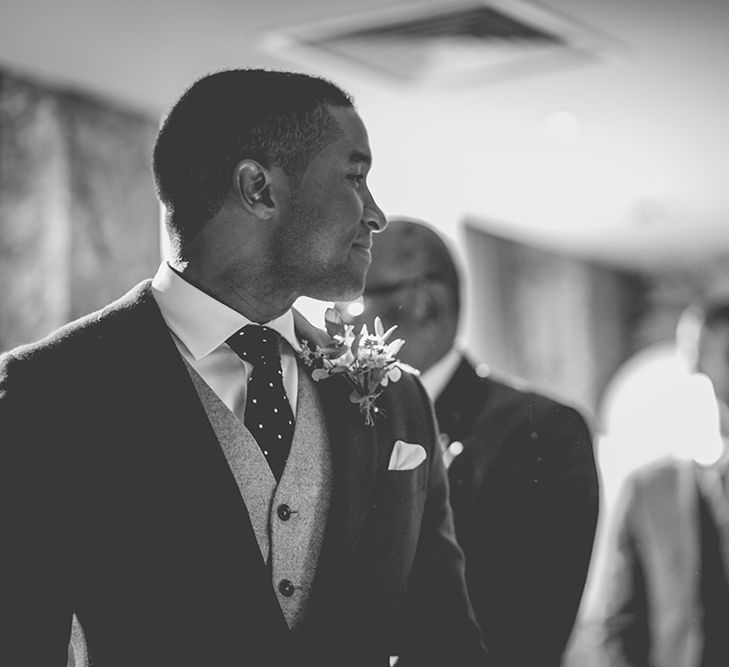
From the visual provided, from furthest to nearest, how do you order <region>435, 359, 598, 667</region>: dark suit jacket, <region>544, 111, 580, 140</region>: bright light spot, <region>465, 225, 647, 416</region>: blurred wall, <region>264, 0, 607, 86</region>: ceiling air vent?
<region>465, 225, 647, 416</region>: blurred wall, <region>544, 111, 580, 140</region>: bright light spot, <region>264, 0, 607, 86</region>: ceiling air vent, <region>435, 359, 598, 667</region>: dark suit jacket

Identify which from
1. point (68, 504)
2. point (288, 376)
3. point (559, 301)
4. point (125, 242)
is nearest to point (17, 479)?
point (68, 504)

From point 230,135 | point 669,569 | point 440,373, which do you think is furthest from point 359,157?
point 669,569

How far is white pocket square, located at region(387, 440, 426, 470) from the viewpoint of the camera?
1.16 metres

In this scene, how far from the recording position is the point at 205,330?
1.11 metres

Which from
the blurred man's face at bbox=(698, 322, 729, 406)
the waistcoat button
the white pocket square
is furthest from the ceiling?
the blurred man's face at bbox=(698, 322, 729, 406)

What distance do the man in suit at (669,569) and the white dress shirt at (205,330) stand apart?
4.31 ft

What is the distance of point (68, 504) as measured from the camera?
1003mm

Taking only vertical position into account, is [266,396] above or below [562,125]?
below

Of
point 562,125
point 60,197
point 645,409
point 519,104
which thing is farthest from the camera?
point 645,409

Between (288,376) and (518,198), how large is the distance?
3283mm

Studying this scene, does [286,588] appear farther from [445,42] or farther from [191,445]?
[445,42]

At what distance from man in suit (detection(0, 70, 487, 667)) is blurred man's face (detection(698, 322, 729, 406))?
1.44 metres

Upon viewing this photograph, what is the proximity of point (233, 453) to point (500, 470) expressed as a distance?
366 millimetres

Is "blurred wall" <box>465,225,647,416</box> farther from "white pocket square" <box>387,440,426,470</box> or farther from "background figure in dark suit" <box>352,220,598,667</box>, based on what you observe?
"white pocket square" <box>387,440,426,470</box>
